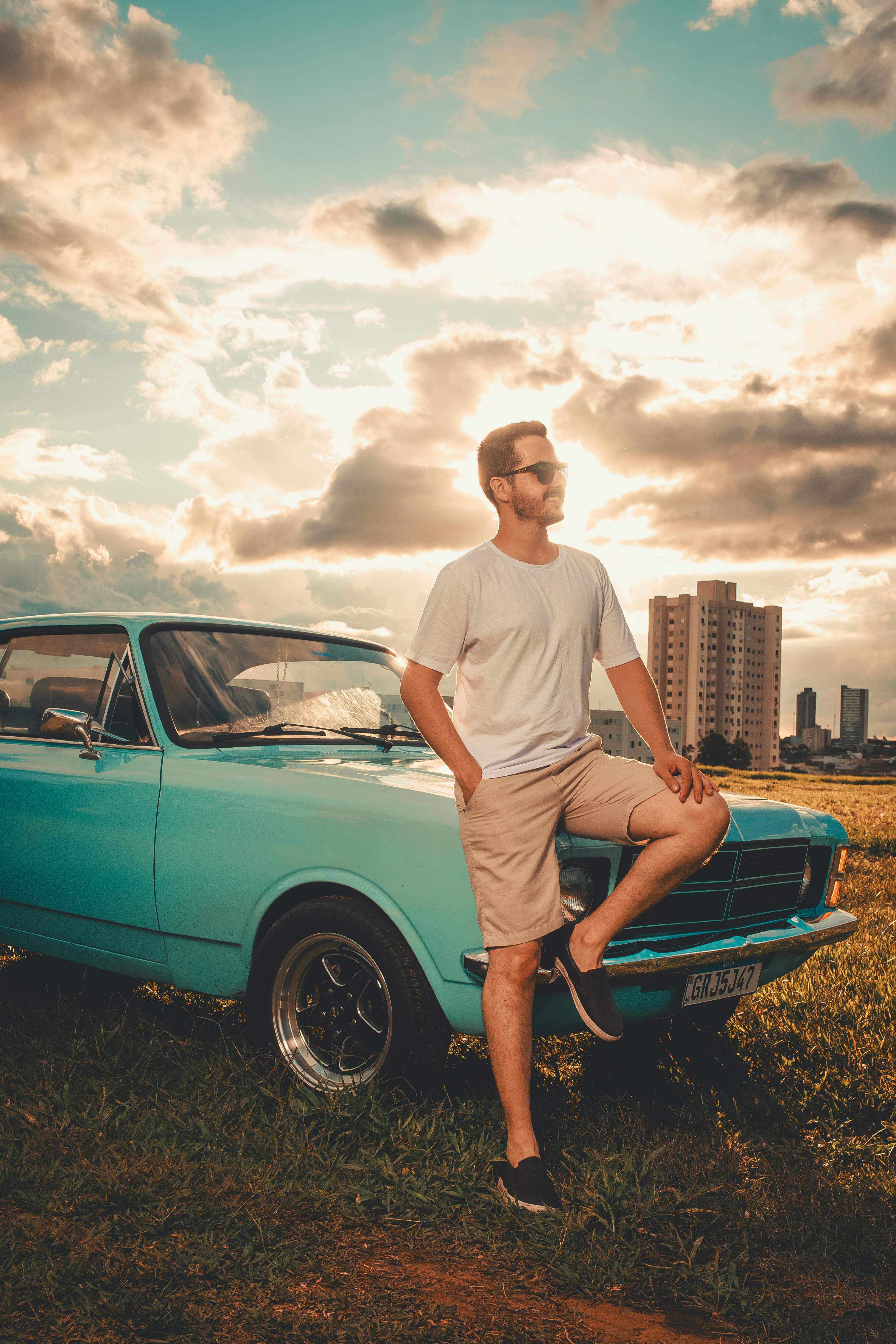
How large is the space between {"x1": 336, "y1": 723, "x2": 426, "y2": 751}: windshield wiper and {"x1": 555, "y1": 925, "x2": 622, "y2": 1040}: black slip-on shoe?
153 cm

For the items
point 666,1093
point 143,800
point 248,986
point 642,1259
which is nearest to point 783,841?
point 666,1093

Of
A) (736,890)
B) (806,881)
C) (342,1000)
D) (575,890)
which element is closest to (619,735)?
(736,890)

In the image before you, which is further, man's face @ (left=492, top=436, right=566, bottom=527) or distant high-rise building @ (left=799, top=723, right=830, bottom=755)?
distant high-rise building @ (left=799, top=723, right=830, bottom=755)

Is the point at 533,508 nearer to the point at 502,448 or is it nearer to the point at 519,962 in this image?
the point at 502,448

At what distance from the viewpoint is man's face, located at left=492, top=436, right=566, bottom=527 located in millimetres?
3160

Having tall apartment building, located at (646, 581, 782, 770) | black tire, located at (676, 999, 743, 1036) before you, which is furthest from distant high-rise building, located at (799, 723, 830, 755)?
black tire, located at (676, 999, 743, 1036)

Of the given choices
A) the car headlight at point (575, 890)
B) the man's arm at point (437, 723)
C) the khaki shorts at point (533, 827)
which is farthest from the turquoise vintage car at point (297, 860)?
the man's arm at point (437, 723)

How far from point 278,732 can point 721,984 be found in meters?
1.96

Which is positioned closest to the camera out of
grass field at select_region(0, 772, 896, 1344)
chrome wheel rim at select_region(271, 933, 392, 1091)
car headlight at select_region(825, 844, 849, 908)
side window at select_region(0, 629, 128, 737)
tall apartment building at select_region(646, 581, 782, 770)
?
grass field at select_region(0, 772, 896, 1344)

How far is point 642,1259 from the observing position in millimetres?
2586

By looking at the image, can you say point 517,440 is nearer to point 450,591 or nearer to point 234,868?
point 450,591

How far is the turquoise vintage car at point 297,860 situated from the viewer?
3158 mm

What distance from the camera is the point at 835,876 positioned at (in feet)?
13.8

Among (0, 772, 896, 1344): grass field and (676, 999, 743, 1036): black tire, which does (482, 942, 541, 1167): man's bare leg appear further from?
(676, 999, 743, 1036): black tire
